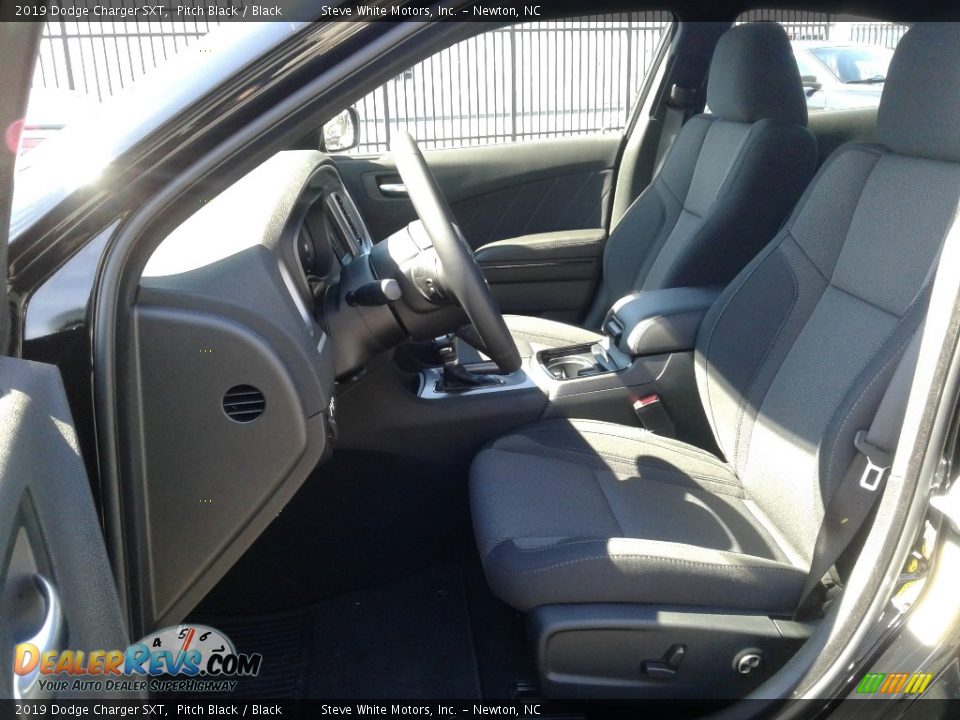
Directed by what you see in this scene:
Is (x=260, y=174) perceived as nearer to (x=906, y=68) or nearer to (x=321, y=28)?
(x=321, y=28)

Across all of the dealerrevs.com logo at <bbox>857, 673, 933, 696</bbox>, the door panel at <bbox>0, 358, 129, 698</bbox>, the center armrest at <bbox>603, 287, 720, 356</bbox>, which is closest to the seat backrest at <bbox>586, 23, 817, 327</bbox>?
the center armrest at <bbox>603, 287, 720, 356</bbox>

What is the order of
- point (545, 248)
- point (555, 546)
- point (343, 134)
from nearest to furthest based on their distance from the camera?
point (555, 546) → point (343, 134) → point (545, 248)

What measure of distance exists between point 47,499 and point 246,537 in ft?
Result: 1.94

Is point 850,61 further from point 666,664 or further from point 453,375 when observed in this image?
point 666,664

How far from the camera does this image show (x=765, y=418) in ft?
5.81

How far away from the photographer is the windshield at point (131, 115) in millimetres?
1121

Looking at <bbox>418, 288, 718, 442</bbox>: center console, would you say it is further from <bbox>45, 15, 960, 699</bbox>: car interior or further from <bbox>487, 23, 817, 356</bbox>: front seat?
<bbox>487, 23, 817, 356</bbox>: front seat

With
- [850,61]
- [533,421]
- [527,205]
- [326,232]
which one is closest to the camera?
[326,232]

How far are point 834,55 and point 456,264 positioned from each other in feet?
9.36

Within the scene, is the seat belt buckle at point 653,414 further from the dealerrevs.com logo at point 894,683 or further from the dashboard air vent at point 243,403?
the dashboard air vent at point 243,403

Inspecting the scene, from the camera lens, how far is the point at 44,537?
2.64 feet

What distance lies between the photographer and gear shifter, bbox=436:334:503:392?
2.15 meters

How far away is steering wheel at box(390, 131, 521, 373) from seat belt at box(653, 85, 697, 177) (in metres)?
1.70

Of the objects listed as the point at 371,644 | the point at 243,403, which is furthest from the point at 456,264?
the point at 371,644
